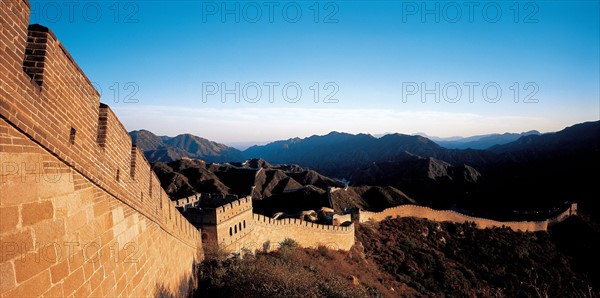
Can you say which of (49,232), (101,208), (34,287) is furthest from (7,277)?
(101,208)

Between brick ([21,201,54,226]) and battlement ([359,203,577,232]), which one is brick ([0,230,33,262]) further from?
battlement ([359,203,577,232])

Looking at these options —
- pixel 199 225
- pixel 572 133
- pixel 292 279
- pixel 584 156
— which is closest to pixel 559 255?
pixel 292 279

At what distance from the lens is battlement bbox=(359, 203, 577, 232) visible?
31.4 meters

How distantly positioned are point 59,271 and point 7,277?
66 centimetres

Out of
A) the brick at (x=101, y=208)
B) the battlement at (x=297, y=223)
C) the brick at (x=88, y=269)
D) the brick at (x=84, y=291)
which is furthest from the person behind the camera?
the battlement at (x=297, y=223)

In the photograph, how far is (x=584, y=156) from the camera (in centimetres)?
7494

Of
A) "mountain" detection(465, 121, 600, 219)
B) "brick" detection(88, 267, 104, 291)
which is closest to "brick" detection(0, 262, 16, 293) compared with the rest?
"brick" detection(88, 267, 104, 291)

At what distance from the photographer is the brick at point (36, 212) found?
266 cm

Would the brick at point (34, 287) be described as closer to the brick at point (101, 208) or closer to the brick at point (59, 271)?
the brick at point (59, 271)

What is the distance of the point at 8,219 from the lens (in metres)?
2.45

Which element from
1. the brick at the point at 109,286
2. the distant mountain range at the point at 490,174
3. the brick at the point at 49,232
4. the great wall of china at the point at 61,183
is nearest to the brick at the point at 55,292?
the great wall of china at the point at 61,183

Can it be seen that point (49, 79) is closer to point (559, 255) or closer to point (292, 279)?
point (292, 279)

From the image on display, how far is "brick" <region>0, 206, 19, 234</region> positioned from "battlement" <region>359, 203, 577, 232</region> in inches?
1110

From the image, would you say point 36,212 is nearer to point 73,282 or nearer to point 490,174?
point 73,282
